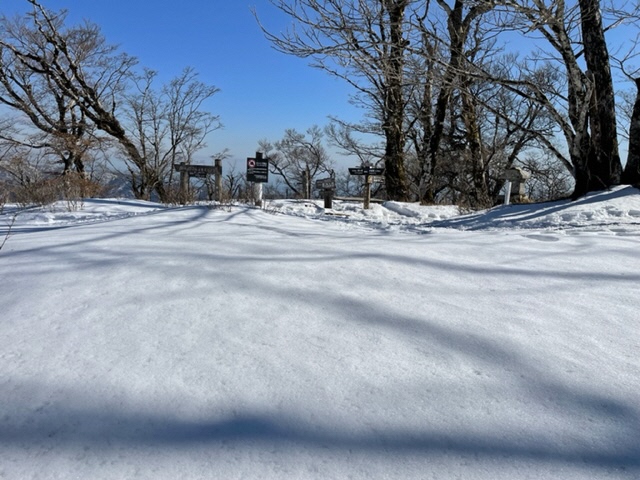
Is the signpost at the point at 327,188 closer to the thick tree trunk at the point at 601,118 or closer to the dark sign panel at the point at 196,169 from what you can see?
the dark sign panel at the point at 196,169

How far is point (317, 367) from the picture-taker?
1294 millimetres

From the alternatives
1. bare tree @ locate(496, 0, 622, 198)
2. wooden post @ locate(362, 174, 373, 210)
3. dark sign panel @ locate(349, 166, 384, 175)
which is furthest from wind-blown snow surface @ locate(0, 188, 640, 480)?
dark sign panel @ locate(349, 166, 384, 175)

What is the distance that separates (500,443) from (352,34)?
5084 millimetres

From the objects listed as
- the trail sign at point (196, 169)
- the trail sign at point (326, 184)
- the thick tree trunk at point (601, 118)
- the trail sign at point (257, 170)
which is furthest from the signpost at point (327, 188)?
the thick tree trunk at point (601, 118)

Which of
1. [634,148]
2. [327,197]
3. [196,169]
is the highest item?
[634,148]

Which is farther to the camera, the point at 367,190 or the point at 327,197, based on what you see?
the point at 367,190

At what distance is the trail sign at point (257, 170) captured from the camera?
28.7 ft

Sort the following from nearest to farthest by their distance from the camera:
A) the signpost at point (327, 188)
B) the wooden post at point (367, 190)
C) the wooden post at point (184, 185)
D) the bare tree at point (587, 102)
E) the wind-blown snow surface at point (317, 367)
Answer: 1. the wind-blown snow surface at point (317, 367)
2. the bare tree at point (587, 102)
3. the wooden post at point (184, 185)
4. the signpost at point (327, 188)
5. the wooden post at point (367, 190)

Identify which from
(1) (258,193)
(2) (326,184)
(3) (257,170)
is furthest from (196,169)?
(2) (326,184)

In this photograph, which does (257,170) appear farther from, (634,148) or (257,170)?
(634,148)

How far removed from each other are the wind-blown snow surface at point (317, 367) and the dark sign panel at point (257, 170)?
6460mm

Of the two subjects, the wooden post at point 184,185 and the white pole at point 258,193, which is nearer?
the white pole at point 258,193

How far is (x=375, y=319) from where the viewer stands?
162 centimetres

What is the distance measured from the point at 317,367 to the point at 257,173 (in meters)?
7.84
